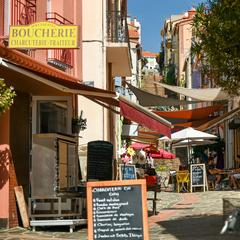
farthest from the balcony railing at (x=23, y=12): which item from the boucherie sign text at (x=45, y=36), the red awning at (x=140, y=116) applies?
the red awning at (x=140, y=116)

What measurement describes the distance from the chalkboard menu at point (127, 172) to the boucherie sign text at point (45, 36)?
8.37m

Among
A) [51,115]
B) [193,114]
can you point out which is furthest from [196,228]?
[193,114]

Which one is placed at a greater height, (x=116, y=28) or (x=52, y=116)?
(x=116, y=28)

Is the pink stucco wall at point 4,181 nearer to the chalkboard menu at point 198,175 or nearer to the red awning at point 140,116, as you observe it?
the red awning at point 140,116

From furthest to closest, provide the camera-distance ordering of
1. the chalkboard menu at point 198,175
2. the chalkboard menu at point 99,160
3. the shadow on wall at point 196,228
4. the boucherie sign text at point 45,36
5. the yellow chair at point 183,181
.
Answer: the yellow chair at point 183,181, the chalkboard menu at point 198,175, the chalkboard menu at point 99,160, the boucherie sign text at point 45,36, the shadow on wall at point 196,228

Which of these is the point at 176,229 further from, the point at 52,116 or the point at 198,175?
the point at 198,175

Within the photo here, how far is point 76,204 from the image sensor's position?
43.1 feet

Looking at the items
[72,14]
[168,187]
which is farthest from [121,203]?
[168,187]

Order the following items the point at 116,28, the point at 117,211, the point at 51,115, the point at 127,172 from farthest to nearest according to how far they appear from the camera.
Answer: the point at 116,28, the point at 127,172, the point at 51,115, the point at 117,211

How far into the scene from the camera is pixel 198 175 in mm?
25922

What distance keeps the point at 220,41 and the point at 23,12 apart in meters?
5.99

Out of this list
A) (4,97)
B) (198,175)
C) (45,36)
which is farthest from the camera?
(198,175)

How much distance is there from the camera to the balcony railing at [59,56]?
15.5 metres

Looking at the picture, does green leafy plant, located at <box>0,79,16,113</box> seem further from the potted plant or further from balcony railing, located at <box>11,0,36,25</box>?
the potted plant
